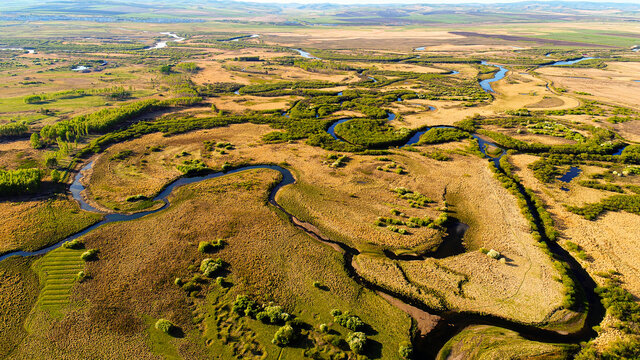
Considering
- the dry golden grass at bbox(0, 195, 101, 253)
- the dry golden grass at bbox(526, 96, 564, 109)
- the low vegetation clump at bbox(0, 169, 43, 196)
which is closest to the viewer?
the dry golden grass at bbox(0, 195, 101, 253)

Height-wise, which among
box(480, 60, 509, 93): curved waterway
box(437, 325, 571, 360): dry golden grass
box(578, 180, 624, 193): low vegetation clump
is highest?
box(480, 60, 509, 93): curved waterway

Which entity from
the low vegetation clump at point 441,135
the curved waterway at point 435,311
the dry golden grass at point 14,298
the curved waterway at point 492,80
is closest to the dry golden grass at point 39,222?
the curved waterway at point 435,311

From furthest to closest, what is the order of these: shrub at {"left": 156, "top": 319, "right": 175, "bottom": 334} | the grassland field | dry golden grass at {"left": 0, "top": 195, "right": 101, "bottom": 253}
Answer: dry golden grass at {"left": 0, "top": 195, "right": 101, "bottom": 253}, the grassland field, shrub at {"left": 156, "top": 319, "right": 175, "bottom": 334}

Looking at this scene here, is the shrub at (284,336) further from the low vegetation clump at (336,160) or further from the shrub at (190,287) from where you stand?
the low vegetation clump at (336,160)

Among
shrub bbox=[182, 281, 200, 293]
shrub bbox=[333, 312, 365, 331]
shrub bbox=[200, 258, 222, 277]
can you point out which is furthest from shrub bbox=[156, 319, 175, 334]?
shrub bbox=[333, 312, 365, 331]

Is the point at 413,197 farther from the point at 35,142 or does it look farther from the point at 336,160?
the point at 35,142

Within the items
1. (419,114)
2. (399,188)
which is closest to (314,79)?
(419,114)

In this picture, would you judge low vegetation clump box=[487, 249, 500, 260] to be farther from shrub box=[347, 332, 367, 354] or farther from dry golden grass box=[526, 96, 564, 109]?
dry golden grass box=[526, 96, 564, 109]
